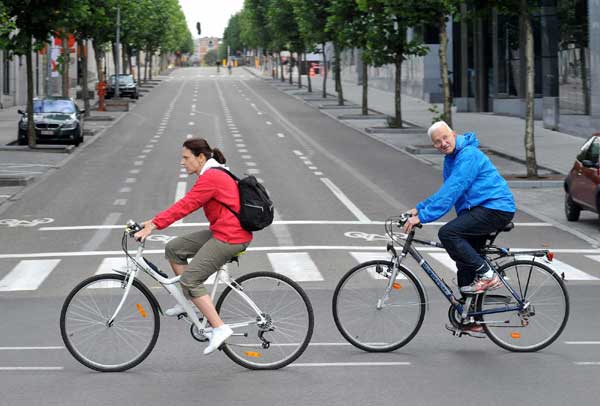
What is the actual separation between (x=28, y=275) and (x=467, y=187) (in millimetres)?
6780

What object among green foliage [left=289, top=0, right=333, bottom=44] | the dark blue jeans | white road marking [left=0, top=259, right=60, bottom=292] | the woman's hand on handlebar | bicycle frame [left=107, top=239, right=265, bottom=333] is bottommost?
white road marking [left=0, top=259, right=60, bottom=292]

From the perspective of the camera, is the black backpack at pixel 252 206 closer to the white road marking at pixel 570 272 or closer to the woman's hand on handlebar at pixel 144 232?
the woman's hand on handlebar at pixel 144 232

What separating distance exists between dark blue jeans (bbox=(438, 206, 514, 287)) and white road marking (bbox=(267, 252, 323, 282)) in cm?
459

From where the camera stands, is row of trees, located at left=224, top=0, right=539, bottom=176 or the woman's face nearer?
the woman's face

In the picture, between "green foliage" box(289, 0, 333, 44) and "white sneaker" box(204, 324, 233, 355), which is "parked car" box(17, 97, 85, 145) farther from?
"white sneaker" box(204, 324, 233, 355)

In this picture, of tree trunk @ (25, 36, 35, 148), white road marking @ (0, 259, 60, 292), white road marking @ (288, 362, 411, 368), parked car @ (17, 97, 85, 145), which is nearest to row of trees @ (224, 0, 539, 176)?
parked car @ (17, 97, 85, 145)

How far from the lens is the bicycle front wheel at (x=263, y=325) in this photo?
8531 mm

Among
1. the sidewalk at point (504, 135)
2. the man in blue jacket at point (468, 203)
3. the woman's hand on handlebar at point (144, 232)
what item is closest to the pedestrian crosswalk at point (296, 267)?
the man in blue jacket at point (468, 203)

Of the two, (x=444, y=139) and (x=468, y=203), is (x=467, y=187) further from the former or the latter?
(x=444, y=139)

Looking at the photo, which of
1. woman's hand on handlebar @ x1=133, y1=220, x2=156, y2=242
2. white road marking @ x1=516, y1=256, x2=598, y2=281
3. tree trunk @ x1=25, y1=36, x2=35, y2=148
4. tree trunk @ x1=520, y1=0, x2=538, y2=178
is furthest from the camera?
tree trunk @ x1=25, y1=36, x2=35, y2=148

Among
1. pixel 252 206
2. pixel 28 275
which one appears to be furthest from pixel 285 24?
pixel 252 206

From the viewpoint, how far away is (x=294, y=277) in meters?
13.7

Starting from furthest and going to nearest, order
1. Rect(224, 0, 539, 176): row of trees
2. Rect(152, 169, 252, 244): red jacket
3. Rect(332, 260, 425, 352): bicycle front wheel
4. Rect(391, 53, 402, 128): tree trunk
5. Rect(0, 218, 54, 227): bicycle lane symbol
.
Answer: Rect(391, 53, 402, 128): tree trunk → Rect(224, 0, 539, 176): row of trees → Rect(0, 218, 54, 227): bicycle lane symbol → Rect(332, 260, 425, 352): bicycle front wheel → Rect(152, 169, 252, 244): red jacket

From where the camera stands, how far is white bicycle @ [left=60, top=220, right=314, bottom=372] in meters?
8.47
